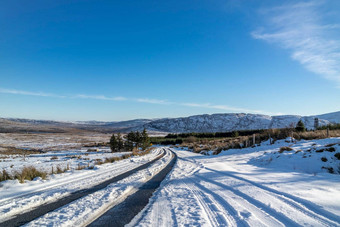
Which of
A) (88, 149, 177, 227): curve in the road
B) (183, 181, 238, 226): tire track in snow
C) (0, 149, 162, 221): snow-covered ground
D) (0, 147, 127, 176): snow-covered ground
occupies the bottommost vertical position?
(0, 147, 127, 176): snow-covered ground

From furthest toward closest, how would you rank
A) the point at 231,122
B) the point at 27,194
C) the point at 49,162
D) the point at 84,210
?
the point at 231,122 < the point at 49,162 < the point at 27,194 < the point at 84,210

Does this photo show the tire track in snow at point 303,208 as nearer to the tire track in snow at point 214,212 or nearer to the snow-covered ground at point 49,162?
the tire track in snow at point 214,212

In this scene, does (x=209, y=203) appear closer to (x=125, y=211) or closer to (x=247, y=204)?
(x=247, y=204)

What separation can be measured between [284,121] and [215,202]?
568 feet

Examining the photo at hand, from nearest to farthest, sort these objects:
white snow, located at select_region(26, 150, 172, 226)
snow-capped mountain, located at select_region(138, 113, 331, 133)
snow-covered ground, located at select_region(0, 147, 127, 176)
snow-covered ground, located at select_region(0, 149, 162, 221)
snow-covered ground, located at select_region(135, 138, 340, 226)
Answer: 1. snow-covered ground, located at select_region(135, 138, 340, 226)
2. white snow, located at select_region(26, 150, 172, 226)
3. snow-covered ground, located at select_region(0, 149, 162, 221)
4. snow-covered ground, located at select_region(0, 147, 127, 176)
5. snow-capped mountain, located at select_region(138, 113, 331, 133)

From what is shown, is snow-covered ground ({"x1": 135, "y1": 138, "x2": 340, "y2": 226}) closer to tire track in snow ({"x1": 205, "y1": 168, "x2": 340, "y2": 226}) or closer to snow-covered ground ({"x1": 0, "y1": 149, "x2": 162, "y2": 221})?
tire track in snow ({"x1": 205, "y1": 168, "x2": 340, "y2": 226})

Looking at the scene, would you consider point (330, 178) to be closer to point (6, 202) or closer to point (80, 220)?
point (80, 220)

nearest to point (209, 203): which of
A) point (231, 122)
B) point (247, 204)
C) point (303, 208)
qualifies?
point (247, 204)

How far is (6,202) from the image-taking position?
18.2 feet

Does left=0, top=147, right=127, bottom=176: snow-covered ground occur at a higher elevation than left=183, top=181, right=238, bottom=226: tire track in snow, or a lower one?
lower

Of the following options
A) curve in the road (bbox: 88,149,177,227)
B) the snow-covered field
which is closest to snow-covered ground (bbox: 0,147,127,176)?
the snow-covered field

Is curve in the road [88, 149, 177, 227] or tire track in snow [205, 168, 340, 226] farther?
curve in the road [88, 149, 177, 227]

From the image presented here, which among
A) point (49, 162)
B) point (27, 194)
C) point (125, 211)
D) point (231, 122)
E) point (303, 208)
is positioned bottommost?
point (49, 162)

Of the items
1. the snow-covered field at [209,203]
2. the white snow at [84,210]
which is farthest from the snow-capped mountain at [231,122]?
the white snow at [84,210]
